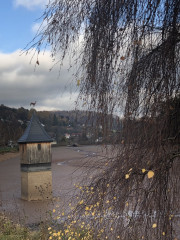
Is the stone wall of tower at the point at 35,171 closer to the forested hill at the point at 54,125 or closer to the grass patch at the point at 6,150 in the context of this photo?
the forested hill at the point at 54,125

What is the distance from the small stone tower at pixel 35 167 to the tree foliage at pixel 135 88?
9247 mm

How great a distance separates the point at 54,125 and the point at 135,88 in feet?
130

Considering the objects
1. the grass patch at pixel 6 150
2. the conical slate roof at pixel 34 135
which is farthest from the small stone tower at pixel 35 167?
the grass patch at pixel 6 150

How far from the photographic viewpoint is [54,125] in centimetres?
4178

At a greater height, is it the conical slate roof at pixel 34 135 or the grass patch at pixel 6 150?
the conical slate roof at pixel 34 135

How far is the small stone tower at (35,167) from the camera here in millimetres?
11453

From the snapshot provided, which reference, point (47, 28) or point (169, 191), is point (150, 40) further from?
point (169, 191)

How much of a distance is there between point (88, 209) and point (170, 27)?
59.5 inches

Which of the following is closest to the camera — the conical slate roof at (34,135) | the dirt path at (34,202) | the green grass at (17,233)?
the dirt path at (34,202)

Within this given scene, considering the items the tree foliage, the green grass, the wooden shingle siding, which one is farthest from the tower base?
the tree foliage

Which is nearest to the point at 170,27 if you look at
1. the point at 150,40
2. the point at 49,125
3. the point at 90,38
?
the point at 150,40

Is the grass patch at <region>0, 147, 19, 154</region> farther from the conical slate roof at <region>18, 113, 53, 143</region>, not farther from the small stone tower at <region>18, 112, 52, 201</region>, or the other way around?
the small stone tower at <region>18, 112, 52, 201</region>

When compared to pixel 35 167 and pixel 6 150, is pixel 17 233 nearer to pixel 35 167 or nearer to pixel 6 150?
pixel 35 167

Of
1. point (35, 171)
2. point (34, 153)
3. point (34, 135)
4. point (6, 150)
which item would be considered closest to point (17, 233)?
point (35, 171)
